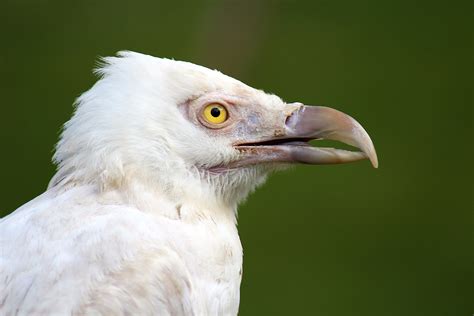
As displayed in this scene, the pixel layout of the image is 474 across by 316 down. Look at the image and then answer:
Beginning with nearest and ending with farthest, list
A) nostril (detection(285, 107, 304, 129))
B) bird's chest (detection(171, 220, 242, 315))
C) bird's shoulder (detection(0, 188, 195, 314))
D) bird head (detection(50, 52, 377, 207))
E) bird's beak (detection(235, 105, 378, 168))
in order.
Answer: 1. bird's shoulder (detection(0, 188, 195, 314))
2. bird's chest (detection(171, 220, 242, 315))
3. bird head (detection(50, 52, 377, 207))
4. bird's beak (detection(235, 105, 378, 168))
5. nostril (detection(285, 107, 304, 129))

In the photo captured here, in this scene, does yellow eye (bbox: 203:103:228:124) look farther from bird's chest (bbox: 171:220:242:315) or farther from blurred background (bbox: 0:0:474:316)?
blurred background (bbox: 0:0:474:316)

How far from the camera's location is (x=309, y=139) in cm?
450

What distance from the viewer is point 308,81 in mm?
10344

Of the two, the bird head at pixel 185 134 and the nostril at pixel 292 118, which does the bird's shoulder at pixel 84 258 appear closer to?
the bird head at pixel 185 134

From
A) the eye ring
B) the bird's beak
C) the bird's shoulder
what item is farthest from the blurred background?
the bird's shoulder

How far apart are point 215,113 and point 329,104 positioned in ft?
18.7

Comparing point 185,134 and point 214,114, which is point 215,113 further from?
point 185,134

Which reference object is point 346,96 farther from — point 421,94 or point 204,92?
point 204,92

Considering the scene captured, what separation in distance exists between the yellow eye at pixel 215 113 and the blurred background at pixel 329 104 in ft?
14.9

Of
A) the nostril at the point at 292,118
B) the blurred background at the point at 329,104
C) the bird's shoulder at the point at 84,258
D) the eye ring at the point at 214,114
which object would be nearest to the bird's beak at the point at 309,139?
the nostril at the point at 292,118

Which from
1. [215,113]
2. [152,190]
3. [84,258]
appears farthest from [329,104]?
[84,258]

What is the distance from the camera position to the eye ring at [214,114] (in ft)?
14.4

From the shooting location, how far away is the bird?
3.88 metres

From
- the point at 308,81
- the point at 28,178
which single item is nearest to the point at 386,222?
the point at 308,81
